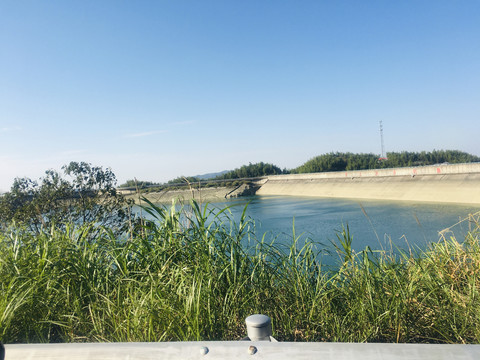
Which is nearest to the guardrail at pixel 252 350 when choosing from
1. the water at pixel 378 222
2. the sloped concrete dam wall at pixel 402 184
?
the water at pixel 378 222

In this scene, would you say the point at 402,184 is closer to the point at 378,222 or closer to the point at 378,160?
the point at 378,222

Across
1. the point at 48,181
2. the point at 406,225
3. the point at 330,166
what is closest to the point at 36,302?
the point at 48,181

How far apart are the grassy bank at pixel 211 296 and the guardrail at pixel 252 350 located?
638 mm

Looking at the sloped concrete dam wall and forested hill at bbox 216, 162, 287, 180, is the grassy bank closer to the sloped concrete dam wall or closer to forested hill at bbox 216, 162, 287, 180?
the sloped concrete dam wall

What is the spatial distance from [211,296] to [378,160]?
6552cm

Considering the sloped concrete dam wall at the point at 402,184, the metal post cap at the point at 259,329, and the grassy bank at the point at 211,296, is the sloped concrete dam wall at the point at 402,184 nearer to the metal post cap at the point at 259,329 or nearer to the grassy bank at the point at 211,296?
the grassy bank at the point at 211,296

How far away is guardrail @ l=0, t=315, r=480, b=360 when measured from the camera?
4.63 feet

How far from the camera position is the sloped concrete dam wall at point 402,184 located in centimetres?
2856

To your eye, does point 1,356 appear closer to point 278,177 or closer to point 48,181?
point 48,181

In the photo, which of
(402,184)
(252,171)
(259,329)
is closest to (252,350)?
(259,329)

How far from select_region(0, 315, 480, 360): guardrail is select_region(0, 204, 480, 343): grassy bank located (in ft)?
2.09

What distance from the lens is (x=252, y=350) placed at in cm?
153

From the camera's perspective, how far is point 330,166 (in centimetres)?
6425

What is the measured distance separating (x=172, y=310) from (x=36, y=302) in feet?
3.82
